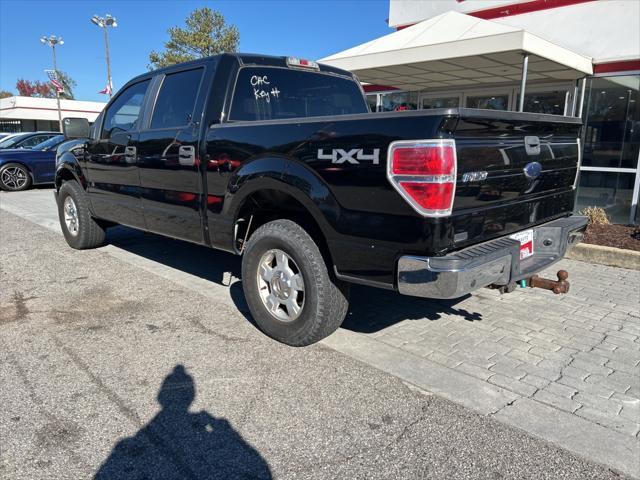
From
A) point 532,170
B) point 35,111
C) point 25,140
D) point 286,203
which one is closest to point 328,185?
point 286,203

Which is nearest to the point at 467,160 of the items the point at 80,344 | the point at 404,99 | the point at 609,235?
the point at 80,344

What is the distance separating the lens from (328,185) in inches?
122

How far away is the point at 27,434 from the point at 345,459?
5.48 ft

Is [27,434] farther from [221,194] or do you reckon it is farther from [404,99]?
[404,99]

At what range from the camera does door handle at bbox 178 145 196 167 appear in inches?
162

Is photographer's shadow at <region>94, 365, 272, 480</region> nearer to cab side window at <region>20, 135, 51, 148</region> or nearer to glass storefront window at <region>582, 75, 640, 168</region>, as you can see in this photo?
glass storefront window at <region>582, 75, 640, 168</region>

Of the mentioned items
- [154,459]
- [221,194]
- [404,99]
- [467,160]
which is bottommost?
[154,459]

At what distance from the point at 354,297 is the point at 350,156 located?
2.16 metres

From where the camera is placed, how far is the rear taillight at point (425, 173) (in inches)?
103

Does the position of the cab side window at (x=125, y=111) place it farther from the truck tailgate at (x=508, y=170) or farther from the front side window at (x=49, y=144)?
the front side window at (x=49, y=144)

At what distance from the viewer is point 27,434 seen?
8.55ft

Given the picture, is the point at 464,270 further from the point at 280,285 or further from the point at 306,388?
the point at 280,285

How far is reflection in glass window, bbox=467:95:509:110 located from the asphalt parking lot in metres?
6.13

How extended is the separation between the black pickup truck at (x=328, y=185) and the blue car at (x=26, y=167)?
1037 centimetres
